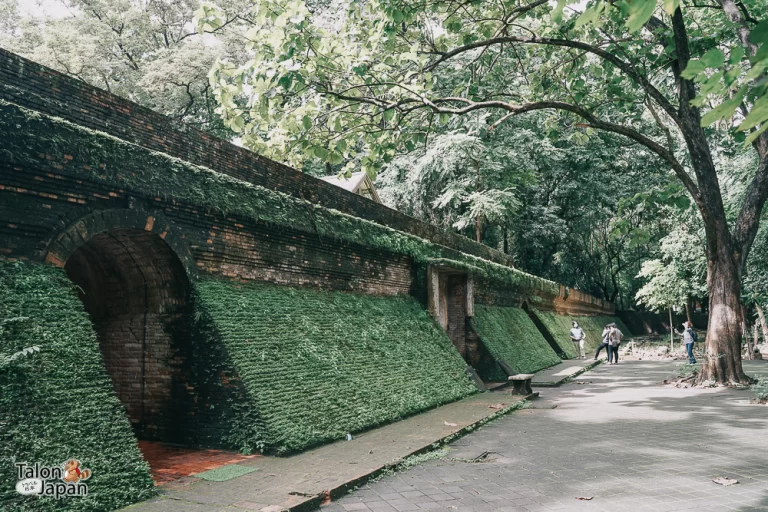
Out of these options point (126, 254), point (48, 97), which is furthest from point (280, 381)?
point (48, 97)

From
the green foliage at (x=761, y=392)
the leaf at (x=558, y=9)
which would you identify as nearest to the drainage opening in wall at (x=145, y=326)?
the leaf at (x=558, y=9)

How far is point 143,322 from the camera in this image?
702cm

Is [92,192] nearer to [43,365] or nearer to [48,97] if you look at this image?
[48,97]

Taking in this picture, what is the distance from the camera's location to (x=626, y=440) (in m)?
7.17

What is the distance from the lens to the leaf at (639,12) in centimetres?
240

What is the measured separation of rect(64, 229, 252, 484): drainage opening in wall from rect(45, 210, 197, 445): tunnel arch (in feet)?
Answer: 0.04

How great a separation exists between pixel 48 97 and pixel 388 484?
5.16 m

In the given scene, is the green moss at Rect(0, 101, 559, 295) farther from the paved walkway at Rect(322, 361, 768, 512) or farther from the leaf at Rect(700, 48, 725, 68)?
the leaf at Rect(700, 48, 725, 68)

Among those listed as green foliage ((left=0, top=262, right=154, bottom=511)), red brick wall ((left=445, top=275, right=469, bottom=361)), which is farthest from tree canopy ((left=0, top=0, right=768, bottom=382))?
green foliage ((left=0, top=262, right=154, bottom=511))

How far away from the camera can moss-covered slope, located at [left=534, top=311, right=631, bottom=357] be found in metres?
21.6

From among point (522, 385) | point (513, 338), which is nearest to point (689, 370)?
point (513, 338)

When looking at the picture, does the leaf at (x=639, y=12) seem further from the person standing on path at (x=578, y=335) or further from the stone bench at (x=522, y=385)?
the person standing on path at (x=578, y=335)

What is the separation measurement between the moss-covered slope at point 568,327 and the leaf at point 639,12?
19.3m

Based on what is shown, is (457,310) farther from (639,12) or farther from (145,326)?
(639,12)
